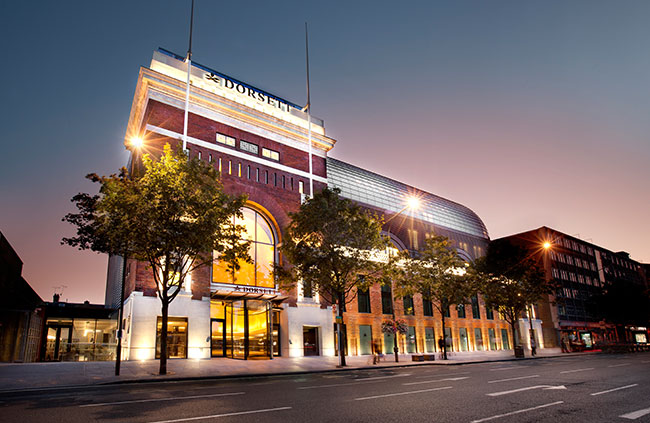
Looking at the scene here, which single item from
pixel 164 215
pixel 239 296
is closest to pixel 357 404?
pixel 164 215

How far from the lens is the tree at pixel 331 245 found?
2923 cm

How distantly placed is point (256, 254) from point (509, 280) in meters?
27.9

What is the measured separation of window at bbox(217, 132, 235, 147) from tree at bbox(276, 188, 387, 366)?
414 inches

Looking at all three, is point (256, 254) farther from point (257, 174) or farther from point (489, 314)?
point (489, 314)

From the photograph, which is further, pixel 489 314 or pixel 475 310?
pixel 489 314

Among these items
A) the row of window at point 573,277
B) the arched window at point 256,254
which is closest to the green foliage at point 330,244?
the arched window at point 256,254

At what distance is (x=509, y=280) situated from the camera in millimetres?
45375

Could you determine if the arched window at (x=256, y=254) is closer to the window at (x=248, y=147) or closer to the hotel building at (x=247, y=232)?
the hotel building at (x=247, y=232)

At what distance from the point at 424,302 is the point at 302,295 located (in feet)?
67.9

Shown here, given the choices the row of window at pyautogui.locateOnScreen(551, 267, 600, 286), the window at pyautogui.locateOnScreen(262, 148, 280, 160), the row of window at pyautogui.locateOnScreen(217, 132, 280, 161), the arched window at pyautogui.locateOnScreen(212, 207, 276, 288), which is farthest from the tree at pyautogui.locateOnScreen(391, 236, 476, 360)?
the row of window at pyautogui.locateOnScreen(551, 267, 600, 286)

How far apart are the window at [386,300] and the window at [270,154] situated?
62.0ft

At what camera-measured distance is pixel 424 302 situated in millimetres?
52000

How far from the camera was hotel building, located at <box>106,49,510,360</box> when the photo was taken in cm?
3055

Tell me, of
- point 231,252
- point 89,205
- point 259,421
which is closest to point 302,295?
point 231,252
